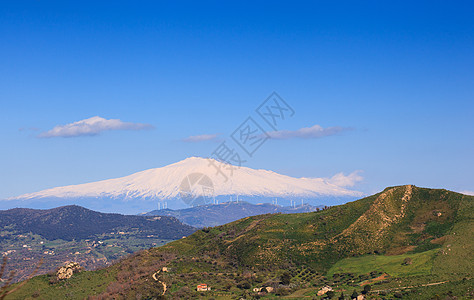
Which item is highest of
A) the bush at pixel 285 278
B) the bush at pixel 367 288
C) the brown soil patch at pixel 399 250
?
the brown soil patch at pixel 399 250

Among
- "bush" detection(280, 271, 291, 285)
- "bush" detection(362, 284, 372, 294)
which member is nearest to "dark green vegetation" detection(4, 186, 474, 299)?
"bush" detection(280, 271, 291, 285)

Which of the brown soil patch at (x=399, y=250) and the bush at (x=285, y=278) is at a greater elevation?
the brown soil patch at (x=399, y=250)

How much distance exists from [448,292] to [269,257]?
60.1 metres

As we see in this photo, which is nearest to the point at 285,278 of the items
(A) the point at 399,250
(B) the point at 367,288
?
(B) the point at 367,288

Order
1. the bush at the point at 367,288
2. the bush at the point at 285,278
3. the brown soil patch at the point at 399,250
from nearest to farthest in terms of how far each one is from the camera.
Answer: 1. the bush at the point at 367,288
2. the bush at the point at 285,278
3. the brown soil patch at the point at 399,250

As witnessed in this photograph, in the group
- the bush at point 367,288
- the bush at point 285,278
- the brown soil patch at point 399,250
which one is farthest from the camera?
the brown soil patch at point 399,250

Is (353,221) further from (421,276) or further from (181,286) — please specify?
(181,286)

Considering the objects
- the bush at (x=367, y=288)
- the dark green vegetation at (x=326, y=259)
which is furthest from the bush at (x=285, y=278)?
the bush at (x=367, y=288)

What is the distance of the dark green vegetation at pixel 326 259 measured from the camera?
97.1 m

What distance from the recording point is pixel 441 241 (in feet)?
372

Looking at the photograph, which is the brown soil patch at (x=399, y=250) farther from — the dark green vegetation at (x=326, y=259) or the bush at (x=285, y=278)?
the bush at (x=285, y=278)

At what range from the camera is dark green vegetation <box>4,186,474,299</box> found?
319ft

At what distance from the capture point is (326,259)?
12344 centimetres

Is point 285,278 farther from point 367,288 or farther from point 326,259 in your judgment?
point 367,288
